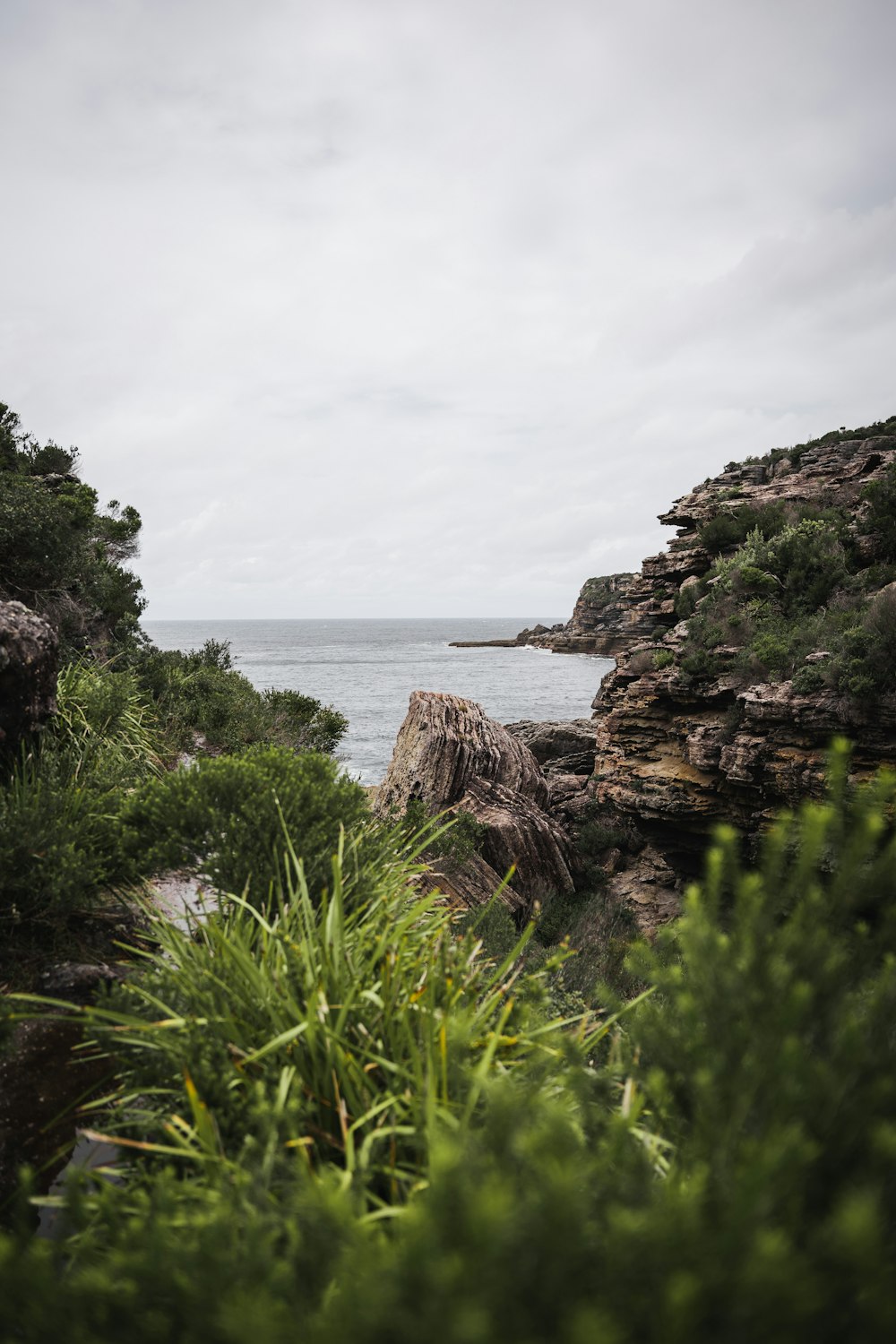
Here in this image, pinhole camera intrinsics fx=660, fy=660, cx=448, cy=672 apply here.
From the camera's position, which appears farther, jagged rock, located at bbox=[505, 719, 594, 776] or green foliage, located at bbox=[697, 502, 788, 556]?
jagged rock, located at bbox=[505, 719, 594, 776]

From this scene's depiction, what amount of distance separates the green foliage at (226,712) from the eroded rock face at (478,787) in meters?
2.32

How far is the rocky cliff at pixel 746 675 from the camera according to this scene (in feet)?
41.2

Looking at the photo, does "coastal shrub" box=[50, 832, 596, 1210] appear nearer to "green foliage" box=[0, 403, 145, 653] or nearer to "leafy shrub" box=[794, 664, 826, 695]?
"green foliage" box=[0, 403, 145, 653]

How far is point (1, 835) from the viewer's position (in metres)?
3.94

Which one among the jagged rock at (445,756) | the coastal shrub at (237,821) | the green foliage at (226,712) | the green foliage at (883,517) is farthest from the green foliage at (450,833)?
the green foliage at (883,517)

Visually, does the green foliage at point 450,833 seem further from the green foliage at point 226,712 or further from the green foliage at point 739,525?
the green foliage at point 739,525

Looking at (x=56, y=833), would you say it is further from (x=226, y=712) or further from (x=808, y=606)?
(x=808, y=606)

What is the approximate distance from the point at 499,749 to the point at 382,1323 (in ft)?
41.9

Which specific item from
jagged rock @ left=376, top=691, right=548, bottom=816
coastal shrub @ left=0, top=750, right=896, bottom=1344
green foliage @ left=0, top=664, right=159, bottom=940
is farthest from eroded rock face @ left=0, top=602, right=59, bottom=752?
jagged rock @ left=376, top=691, right=548, bottom=816

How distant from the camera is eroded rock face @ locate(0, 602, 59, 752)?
4.89 metres

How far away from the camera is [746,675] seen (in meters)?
14.4

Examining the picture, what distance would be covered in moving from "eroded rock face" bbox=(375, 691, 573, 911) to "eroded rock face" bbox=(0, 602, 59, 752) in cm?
654

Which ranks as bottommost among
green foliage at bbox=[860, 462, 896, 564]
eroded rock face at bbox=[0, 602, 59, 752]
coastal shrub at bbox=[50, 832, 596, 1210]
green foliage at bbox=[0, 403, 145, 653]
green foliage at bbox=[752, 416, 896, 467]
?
coastal shrub at bbox=[50, 832, 596, 1210]

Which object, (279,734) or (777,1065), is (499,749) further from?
(777,1065)
